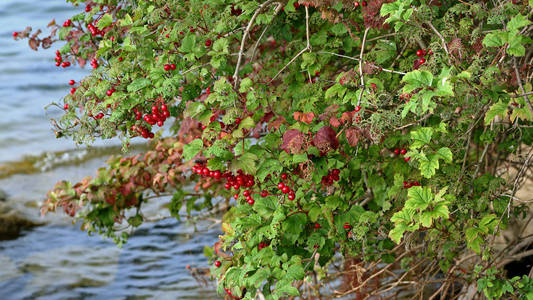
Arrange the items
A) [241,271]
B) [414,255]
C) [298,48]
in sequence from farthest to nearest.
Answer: [414,255], [298,48], [241,271]

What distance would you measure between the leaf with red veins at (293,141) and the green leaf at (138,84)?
1.73ft

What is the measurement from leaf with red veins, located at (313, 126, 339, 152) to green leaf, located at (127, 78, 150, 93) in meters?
0.63

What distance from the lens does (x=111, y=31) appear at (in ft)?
8.07

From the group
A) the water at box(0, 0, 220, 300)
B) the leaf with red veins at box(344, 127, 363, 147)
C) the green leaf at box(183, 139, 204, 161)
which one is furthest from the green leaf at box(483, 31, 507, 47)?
the water at box(0, 0, 220, 300)

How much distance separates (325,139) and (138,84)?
69 cm

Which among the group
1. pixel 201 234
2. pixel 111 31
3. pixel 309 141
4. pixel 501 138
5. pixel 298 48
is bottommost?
pixel 201 234

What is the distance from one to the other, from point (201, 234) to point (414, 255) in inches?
102

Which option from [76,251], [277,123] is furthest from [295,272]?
[76,251]

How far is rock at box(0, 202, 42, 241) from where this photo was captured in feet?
19.6

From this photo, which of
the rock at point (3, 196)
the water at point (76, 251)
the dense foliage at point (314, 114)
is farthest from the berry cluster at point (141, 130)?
the rock at point (3, 196)

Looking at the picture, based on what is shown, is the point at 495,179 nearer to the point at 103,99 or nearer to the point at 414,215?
the point at 414,215

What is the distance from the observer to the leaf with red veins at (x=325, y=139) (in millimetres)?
2166

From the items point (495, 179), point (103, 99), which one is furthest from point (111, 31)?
point (495, 179)

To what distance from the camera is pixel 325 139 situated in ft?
7.11
